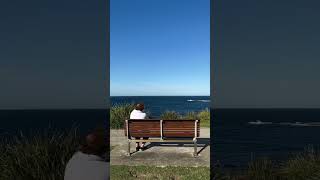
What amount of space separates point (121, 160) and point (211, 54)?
1.56 meters

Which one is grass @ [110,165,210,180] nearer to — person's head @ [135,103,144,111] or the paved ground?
the paved ground

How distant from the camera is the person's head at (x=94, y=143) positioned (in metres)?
4.10

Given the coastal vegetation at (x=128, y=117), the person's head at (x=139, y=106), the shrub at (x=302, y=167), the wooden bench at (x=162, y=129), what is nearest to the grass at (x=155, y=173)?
the coastal vegetation at (x=128, y=117)

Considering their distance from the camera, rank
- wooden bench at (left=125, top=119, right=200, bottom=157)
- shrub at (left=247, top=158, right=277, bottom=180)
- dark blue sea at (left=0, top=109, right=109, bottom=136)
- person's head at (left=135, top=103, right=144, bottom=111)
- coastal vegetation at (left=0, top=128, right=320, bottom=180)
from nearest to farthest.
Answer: coastal vegetation at (left=0, top=128, right=320, bottom=180) < person's head at (left=135, top=103, right=144, bottom=111) < wooden bench at (left=125, top=119, right=200, bottom=157) < dark blue sea at (left=0, top=109, right=109, bottom=136) < shrub at (left=247, top=158, right=277, bottom=180)

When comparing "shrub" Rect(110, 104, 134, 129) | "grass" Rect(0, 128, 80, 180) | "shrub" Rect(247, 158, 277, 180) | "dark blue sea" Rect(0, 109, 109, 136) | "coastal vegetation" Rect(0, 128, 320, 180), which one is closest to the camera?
"coastal vegetation" Rect(0, 128, 320, 180)

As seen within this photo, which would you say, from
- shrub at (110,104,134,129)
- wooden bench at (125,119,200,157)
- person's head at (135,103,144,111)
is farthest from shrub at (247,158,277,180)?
person's head at (135,103,144,111)

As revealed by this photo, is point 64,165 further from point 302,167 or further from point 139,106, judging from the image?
point 302,167

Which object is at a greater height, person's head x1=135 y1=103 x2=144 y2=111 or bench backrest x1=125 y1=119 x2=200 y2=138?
person's head x1=135 y1=103 x2=144 y2=111

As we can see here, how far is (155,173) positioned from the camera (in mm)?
5918

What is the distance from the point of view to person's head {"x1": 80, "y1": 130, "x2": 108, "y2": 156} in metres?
4.10

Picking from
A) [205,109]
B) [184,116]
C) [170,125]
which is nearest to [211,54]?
[205,109]

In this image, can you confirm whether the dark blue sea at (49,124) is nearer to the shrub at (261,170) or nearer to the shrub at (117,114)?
the shrub at (117,114)

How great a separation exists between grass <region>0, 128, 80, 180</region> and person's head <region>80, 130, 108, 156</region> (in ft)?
10.7

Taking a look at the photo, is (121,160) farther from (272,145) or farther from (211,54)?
(272,145)
